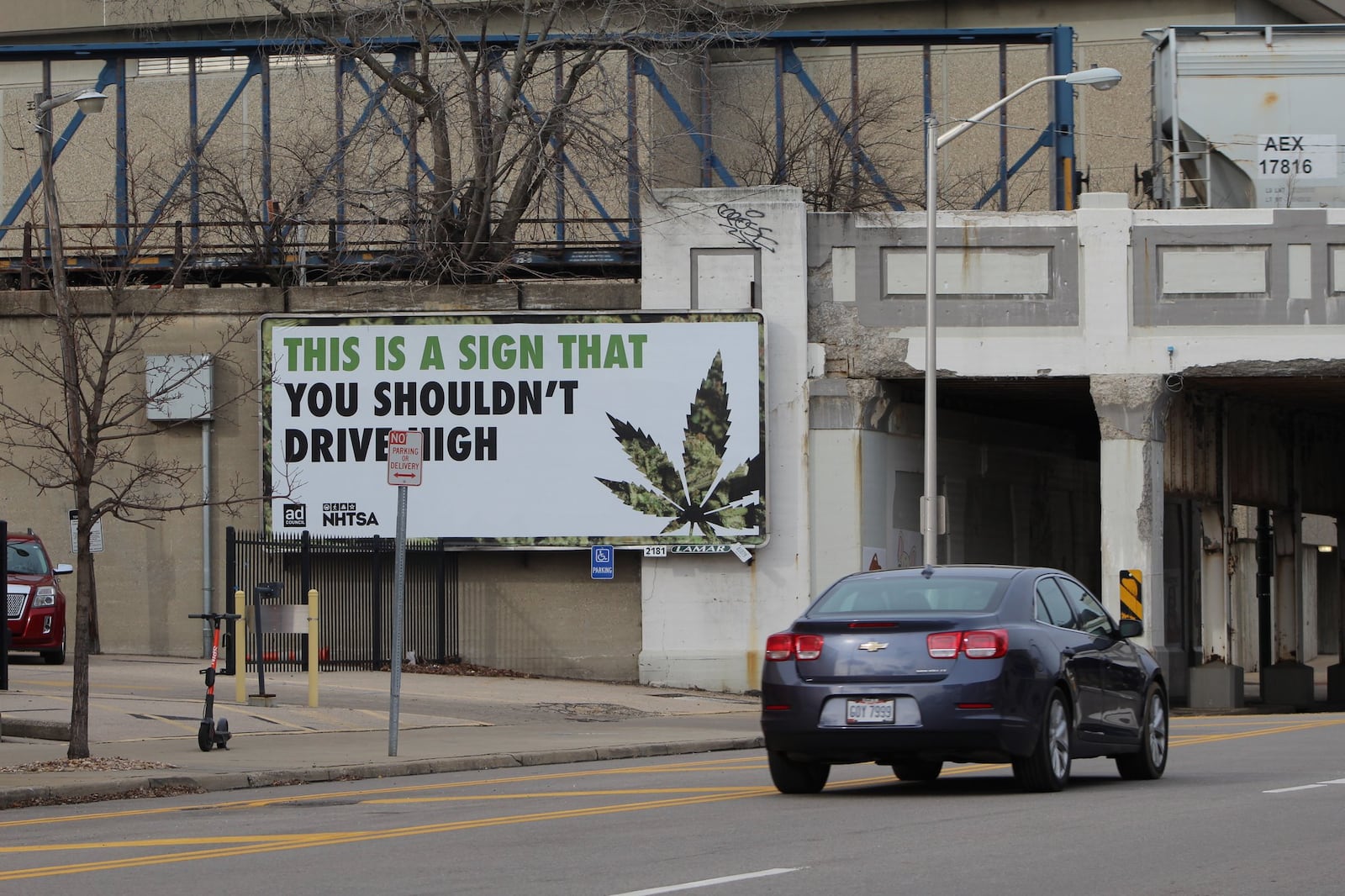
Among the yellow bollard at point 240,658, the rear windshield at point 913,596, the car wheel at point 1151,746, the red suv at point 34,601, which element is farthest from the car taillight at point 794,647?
the red suv at point 34,601

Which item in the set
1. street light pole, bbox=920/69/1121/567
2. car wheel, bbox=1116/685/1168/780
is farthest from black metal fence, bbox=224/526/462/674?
car wheel, bbox=1116/685/1168/780

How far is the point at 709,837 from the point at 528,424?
57.2 ft

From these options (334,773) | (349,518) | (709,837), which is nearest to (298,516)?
(349,518)

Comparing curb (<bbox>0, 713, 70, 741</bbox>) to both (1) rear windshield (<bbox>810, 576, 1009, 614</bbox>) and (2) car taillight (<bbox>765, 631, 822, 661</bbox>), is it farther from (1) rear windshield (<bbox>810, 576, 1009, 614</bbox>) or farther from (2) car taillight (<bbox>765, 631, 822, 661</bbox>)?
(1) rear windshield (<bbox>810, 576, 1009, 614</bbox>)

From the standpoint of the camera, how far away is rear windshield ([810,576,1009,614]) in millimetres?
13021

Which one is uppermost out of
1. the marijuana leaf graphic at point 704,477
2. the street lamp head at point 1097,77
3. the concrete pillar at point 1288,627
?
the street lamp head at point 1097,77

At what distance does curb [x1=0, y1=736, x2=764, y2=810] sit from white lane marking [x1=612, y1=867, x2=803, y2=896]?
6.82m

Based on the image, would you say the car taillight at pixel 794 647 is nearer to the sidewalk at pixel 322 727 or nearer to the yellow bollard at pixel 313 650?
the sidewalk at pixel 322 727

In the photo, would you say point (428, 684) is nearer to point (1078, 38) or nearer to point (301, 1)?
point (301, 1)

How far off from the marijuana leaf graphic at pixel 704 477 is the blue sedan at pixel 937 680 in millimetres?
13778

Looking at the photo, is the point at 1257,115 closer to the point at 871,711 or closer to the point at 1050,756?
the point at 1050,756

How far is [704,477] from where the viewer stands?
1092 inches

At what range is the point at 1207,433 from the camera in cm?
3188

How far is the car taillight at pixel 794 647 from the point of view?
12883 mm
